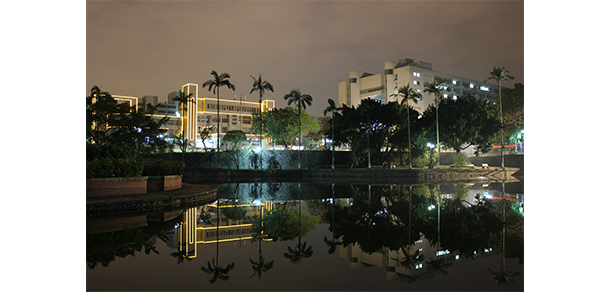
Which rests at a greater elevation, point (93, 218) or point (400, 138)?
point (400, 138)

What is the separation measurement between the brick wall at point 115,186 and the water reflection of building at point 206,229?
9.65 feet

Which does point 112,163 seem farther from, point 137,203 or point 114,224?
point 114,224

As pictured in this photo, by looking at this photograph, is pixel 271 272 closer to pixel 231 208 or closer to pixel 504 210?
pixel 231 208

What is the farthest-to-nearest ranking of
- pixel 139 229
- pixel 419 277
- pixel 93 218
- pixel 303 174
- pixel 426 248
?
pixel 303 174, pixel 93 218, pixel 139 229, pixel 426 248, pixel 419 277

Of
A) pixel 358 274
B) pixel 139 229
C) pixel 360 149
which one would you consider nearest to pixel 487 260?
pixel 358 274

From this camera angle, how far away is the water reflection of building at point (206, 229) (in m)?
10.7

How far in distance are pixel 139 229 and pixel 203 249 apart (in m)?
3.24

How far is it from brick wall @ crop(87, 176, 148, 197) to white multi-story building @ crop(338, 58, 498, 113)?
3165 inches

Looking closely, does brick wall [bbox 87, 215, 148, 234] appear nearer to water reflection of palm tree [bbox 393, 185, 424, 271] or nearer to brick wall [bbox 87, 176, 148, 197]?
brick wall [bbox 87, 176, 148, 197]

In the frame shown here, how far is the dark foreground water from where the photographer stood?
7.31m

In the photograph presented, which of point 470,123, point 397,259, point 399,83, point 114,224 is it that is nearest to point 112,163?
point 114,224

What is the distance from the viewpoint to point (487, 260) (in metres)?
8.83

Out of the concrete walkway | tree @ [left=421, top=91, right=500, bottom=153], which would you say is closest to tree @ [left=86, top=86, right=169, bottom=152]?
the concrete walkway

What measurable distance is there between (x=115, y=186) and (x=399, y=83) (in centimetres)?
9016
